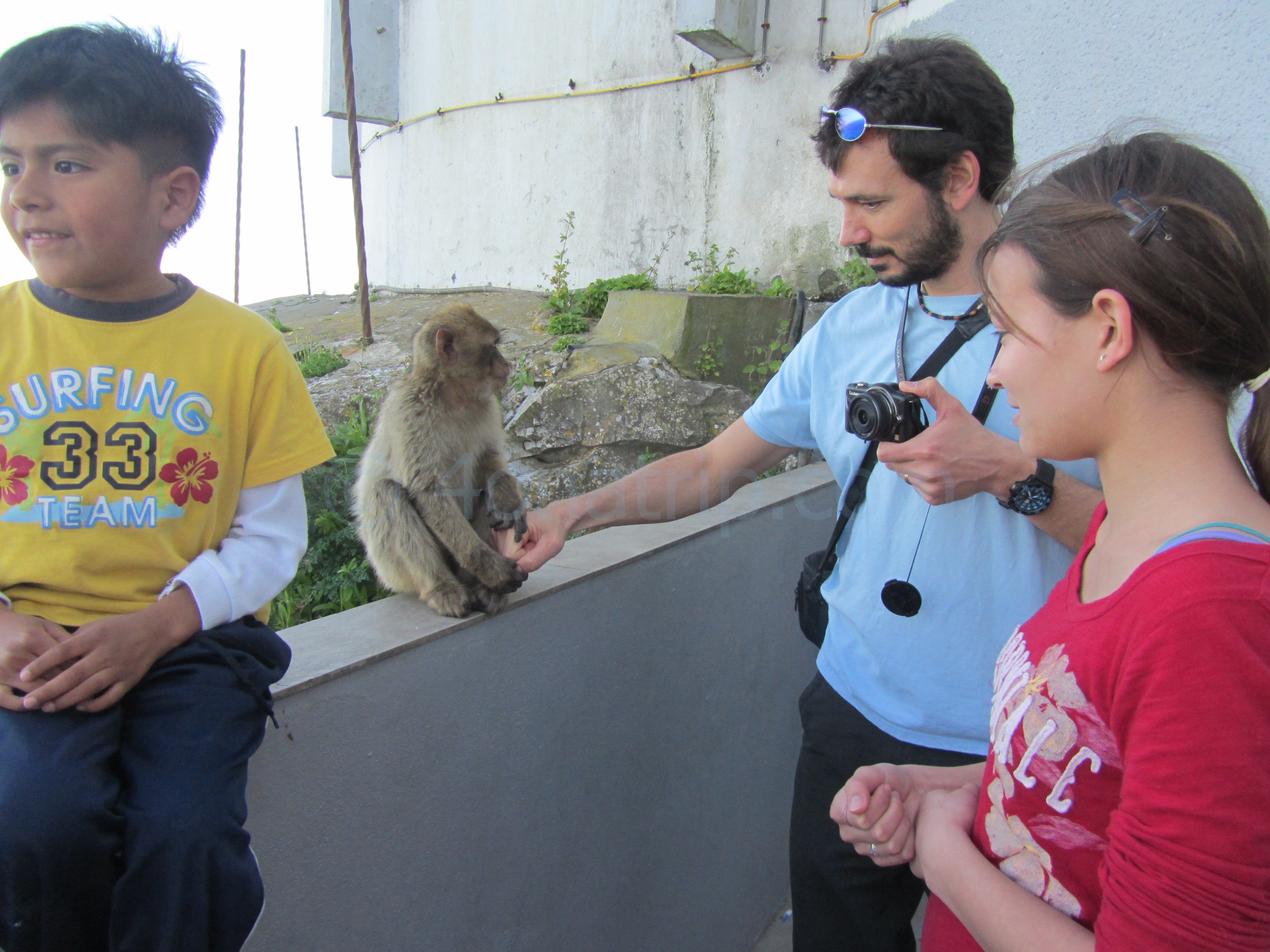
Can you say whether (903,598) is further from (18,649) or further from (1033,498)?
(18,649)

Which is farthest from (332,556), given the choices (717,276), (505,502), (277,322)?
(277,322)

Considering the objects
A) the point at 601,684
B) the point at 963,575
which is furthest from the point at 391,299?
the point at 963,575

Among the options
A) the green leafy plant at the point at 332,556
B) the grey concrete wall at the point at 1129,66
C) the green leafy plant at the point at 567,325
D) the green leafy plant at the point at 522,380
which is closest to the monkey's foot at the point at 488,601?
the green leafy plant at the point at 332,556

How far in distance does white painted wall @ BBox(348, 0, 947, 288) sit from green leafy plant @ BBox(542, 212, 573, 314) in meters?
0.11

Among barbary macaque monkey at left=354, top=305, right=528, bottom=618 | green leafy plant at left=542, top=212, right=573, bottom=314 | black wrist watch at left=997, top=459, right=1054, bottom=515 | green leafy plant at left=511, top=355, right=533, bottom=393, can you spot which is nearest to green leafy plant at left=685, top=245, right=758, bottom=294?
green leafy plant at left=542, top=212, right=573, bottom=314

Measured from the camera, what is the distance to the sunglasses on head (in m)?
1.46

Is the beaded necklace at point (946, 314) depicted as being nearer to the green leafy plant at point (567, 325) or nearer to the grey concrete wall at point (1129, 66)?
the grey concrete wall at point (1129, 66)

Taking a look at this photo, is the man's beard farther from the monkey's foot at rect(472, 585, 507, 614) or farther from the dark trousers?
the monkey's foot at rect(472, 585, 507, 614)

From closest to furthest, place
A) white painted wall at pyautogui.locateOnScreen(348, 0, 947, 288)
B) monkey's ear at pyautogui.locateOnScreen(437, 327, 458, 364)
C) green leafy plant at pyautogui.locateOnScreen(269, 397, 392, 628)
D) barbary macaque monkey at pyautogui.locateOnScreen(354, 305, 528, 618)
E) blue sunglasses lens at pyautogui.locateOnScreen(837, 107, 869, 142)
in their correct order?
blue sunglasses lens at pyautogui.locateOnScreen(837, 107, 869, 142) < barbary macaque monkey at pyautogui.locateOnScreen(354, 305, 528, 618) < monkey's ear at pyautogui.locateOnScreen(437, 327, 458, 364) < green leafy plant at pyautogui.locateOnScreen(269, 397, 392, 628) < white painted wall at pyautogui.locateOnScreen(348, 0, 947, 288)

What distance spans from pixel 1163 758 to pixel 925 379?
771 millimetres

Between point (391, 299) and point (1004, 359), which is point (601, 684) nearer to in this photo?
point (1004, 359)

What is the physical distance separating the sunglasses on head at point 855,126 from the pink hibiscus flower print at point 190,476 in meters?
1.22

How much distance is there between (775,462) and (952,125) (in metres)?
0.77

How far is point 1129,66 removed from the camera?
8.79ft
